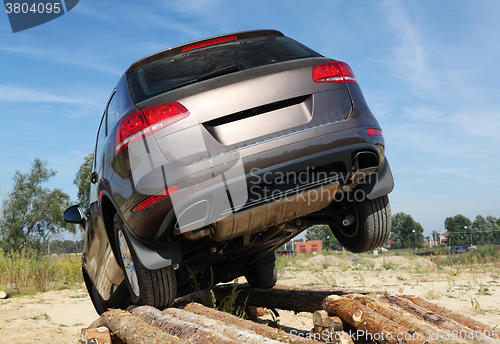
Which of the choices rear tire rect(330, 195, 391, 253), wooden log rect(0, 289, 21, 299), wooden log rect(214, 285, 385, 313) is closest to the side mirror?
wooden log rect(214, 285, 385, 313)

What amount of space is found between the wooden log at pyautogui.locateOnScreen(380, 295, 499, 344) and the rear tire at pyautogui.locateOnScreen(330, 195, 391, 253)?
46 cm

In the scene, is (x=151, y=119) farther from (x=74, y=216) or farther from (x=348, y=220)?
(x=74, y=216)

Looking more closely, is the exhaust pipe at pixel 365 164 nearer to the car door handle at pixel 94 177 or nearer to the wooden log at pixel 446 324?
the wooden log at pixel 446 324

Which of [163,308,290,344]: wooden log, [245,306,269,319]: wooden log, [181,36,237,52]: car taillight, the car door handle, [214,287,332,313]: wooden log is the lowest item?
[245,306,269,319]: wooden log

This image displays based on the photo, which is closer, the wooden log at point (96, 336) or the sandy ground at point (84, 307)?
the wooden log at point (96, 336)

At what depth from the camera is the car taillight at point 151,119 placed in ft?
7.96

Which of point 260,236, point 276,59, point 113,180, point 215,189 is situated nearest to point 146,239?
point 113,180

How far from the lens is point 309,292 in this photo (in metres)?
3.68

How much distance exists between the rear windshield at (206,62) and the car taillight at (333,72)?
19cm

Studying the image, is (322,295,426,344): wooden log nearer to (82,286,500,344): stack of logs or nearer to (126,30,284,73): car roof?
(82,286,500,344): stack of logs

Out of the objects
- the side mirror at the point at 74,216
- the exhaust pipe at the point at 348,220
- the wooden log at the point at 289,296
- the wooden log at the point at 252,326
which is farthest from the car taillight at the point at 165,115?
Result: the side mirror at the point at 74,216

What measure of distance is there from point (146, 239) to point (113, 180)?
0.52 m

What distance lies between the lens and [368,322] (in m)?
2.53

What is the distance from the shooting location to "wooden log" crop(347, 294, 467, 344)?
2152 mm
